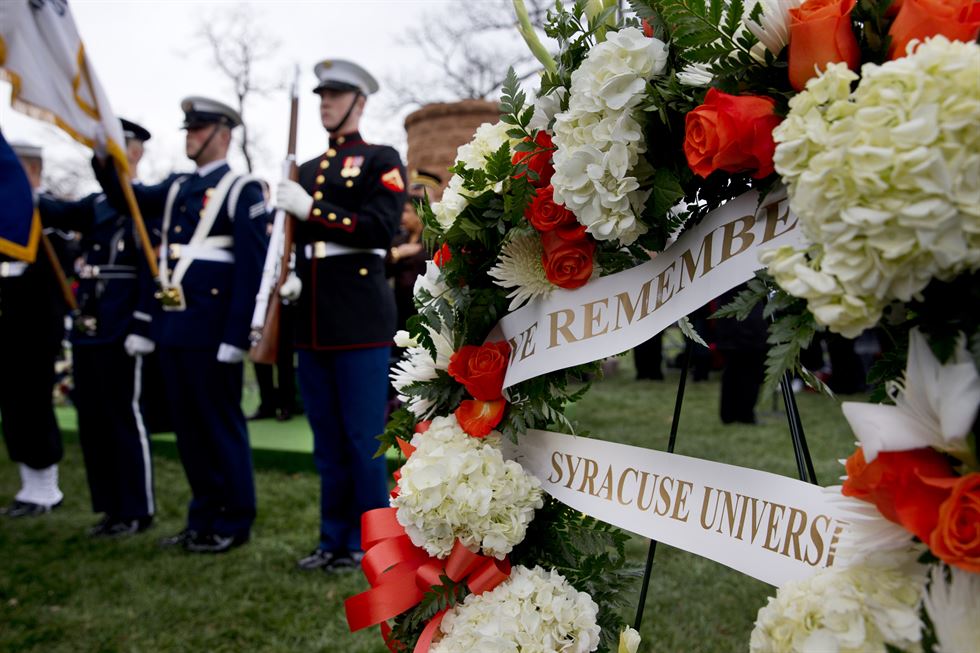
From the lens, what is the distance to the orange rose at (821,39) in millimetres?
1034

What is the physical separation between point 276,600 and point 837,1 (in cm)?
296

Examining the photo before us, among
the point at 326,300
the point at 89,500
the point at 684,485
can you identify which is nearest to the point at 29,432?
the point at 89,500

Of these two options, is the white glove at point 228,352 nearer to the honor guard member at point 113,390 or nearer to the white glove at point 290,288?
the white glove at point 290,288

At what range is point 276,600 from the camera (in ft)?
10.6

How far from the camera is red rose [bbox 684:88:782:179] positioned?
3.60 feet

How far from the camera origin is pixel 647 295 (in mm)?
1438

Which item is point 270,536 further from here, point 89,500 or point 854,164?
point 854,164

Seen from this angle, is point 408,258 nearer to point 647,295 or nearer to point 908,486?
point 647,295

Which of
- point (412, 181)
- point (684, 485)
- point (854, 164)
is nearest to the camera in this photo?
point (854, 164)

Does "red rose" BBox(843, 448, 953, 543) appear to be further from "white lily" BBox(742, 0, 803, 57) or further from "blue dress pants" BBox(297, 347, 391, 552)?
"blue dress pants" BBox(297, 347, 391, 552)

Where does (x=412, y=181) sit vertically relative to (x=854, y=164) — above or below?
above

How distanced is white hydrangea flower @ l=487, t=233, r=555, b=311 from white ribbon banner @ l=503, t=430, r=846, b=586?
299mm

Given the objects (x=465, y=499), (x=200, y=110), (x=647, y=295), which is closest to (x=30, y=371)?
(x=200, y=110)

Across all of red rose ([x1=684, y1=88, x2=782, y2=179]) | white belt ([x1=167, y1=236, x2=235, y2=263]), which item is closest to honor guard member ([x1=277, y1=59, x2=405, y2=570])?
white belt ([x1=167, y1=236, x2=235, y2=263])
